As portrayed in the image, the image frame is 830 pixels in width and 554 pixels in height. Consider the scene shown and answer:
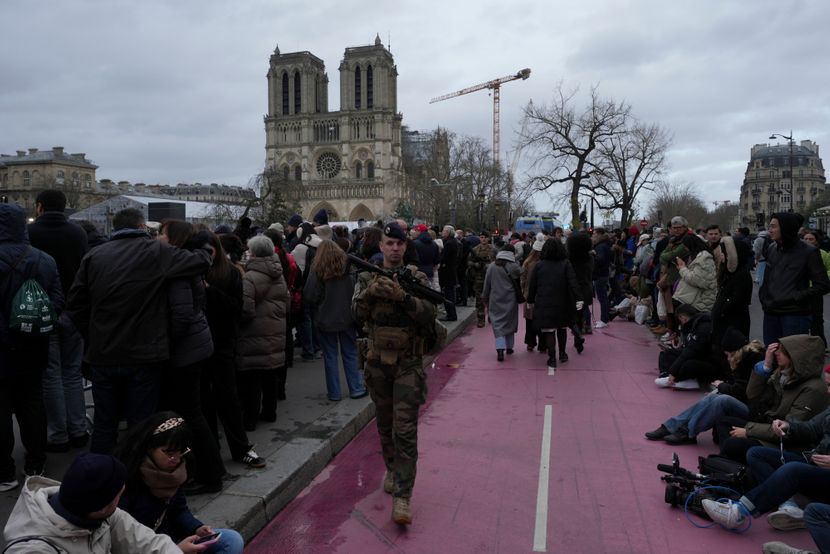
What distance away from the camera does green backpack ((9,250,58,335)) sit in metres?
4.47

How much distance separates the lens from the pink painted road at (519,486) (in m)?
4.48

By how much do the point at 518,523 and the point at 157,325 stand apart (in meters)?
2.94

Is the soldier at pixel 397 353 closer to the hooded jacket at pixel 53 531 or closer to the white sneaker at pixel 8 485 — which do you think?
the hooded jacket at pixel 53 531

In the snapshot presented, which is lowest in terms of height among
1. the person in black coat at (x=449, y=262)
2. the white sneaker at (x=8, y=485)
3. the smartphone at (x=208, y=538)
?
the white sneaker at (x=8, y=485)

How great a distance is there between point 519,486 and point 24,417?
3.90 metres

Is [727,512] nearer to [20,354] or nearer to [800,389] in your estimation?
[800,389]

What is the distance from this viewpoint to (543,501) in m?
5.09

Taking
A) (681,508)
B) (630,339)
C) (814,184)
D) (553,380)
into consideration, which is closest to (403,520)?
(681,508)

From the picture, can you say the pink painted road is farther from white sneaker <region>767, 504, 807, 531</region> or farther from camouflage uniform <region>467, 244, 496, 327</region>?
camouflage uniform <region>467, 244, 496, 327</region>

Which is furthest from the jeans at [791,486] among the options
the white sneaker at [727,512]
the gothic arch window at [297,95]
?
the gothic arch window at [297,95]

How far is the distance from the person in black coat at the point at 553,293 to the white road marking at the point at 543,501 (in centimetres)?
333

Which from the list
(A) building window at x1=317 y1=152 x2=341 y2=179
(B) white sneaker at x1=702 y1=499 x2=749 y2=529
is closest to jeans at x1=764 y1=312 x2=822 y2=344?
(B) white sneaker at x1=702 y1=499 x2=749 y2=529

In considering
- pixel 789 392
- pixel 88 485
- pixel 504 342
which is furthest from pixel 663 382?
pixel 88 485

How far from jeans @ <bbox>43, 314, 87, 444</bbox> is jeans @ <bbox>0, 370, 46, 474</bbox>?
0.58 m
